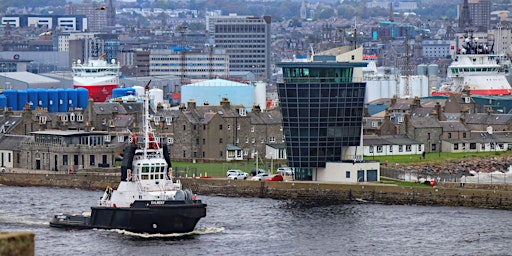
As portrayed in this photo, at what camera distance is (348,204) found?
9019 cm

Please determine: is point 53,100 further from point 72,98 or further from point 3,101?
point 3,101

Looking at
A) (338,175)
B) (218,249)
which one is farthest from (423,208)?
(218,249)

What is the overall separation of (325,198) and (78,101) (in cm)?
5941

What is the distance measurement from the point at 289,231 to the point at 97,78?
316 ft

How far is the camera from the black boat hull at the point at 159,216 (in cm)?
7281

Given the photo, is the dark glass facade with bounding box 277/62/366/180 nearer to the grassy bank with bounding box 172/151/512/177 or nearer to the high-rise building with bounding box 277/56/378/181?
the high-rise building with bounding box 277/56/378/181

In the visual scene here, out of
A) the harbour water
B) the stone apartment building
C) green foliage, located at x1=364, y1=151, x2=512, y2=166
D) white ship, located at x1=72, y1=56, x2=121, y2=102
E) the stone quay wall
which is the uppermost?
white ship, located at x1=72, y1=56, x2=121, y2=102

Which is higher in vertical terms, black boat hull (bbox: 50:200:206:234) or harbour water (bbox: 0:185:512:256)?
black boat hull (bbox: 50:200:206:234)

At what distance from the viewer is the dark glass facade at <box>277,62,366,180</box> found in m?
94.1

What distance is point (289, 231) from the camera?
77312 mm

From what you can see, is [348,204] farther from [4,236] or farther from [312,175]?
[4,236]

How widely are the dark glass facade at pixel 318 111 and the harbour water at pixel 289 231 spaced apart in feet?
16.3

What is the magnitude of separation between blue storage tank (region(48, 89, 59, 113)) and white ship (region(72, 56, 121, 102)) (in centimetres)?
1721

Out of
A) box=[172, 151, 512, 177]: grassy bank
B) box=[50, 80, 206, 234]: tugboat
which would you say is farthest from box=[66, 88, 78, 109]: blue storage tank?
box=[50, 80, 206, 234]: tugboat
